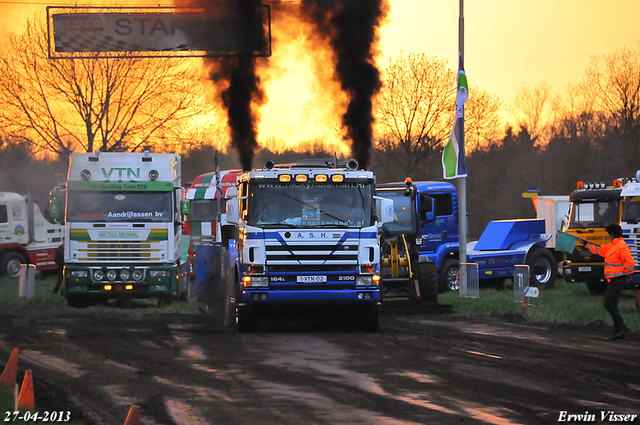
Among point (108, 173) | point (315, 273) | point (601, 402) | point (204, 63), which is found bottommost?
point (601, 402)

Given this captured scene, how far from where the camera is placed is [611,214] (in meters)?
23.5

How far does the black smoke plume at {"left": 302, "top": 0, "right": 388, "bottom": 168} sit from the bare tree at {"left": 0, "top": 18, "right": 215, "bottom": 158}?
1741 centimetres

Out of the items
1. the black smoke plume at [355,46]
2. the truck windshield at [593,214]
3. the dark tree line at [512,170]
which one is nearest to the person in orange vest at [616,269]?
the black smoke plume at [355,46]

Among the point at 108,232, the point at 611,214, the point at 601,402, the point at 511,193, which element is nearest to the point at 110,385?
the point at 601,402

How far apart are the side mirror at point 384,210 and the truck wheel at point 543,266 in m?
13.1

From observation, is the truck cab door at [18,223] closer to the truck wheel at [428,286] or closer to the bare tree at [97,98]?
the bare tree at [97,98]

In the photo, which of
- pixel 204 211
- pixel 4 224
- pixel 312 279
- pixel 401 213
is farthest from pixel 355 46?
pixel 4 224

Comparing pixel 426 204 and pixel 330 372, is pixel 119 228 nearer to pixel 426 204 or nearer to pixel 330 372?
pixel 426 204

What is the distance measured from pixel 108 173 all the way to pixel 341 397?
1327 cm

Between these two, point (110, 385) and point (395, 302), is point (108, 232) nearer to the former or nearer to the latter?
point (395, 302)

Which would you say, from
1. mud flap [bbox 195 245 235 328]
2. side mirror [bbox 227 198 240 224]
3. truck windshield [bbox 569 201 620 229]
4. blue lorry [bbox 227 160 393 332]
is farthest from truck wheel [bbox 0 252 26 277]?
blue lorry [bbox 227 160 393 332]

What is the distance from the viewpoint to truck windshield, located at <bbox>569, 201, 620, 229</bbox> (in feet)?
77.2

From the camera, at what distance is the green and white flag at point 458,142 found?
2280 centimetres

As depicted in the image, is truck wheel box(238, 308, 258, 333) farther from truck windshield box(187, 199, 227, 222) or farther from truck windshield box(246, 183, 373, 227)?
truck windshield box(187, 199, 227, 222)
